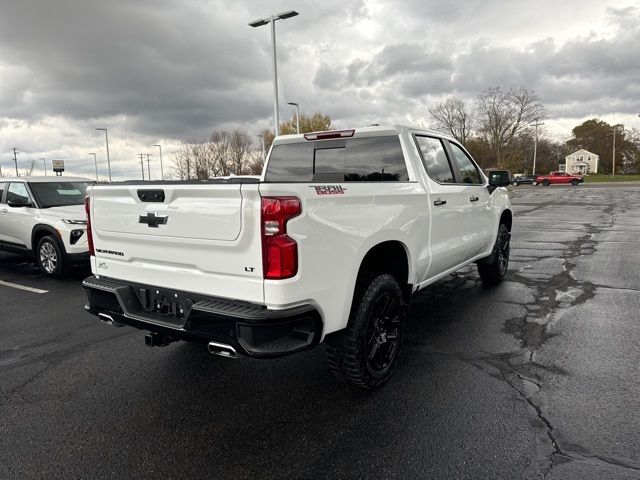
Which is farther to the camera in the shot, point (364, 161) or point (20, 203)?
point (20, 203)

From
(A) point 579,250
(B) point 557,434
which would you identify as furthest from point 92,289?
(A) point 579,250

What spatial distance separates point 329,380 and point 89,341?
8.53ft

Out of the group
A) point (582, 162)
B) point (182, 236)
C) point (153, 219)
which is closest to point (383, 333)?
point (182, 236)

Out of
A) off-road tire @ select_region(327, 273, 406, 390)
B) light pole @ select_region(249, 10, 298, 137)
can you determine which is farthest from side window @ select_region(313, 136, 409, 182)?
light pole @ select_region(249, 10, 298, 137)

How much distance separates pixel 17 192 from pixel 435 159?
7.66 metres

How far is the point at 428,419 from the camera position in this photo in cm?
294

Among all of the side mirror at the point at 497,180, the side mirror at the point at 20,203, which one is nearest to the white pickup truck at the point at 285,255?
the side mirror at the point at 497,180

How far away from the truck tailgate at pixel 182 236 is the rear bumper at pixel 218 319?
2.9 inches

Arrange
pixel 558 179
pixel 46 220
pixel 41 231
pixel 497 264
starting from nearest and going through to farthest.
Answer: pixel 497 264, pixel 46 220, pixel 41 231, pixel 558 179

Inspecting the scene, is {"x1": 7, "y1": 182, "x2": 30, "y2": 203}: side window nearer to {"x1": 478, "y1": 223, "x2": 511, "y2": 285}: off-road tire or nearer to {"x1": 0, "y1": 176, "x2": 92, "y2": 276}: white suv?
{"x1": 0, "y1": 176, "x2": 92, "y2": 276}: white suv

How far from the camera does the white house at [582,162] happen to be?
309 ft

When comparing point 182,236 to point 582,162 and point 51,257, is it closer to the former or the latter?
point 51,257

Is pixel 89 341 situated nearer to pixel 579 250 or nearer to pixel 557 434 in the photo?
pixel 557 434

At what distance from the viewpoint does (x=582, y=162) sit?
97.8 m
